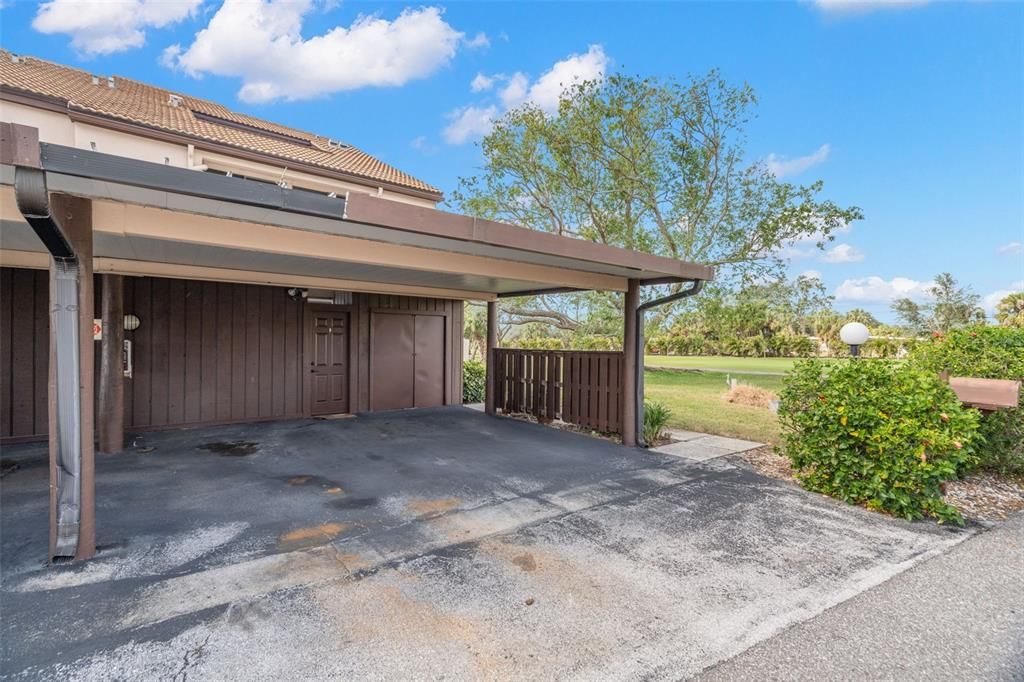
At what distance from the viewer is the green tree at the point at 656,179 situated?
1251cm

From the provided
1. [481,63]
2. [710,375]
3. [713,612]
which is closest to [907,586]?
[713,612]

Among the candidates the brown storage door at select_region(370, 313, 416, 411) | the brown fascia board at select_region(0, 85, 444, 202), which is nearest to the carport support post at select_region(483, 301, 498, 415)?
the brown storage door at select_region(370, 313, 416, 411)

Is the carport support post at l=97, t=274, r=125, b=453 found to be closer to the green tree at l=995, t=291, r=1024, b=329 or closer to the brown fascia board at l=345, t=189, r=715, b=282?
the brown fascia board at l=345, t=189, r=715, b=282

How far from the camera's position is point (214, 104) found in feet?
48.6

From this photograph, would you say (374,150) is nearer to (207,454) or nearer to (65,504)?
(207,454)

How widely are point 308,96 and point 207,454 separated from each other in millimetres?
14568

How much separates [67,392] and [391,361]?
259 inches

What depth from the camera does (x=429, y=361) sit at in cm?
997

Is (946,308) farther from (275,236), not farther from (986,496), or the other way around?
(275,236)

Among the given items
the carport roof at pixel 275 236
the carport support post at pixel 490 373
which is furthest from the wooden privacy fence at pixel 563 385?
the carport roof at pixel 275 236

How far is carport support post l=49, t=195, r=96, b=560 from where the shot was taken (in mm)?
2850

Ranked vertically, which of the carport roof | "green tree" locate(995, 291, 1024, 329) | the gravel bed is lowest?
the gravel bed

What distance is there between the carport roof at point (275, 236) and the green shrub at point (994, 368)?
277 centimetres

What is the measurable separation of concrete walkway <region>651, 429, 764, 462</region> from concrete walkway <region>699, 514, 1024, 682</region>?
2.96 m
